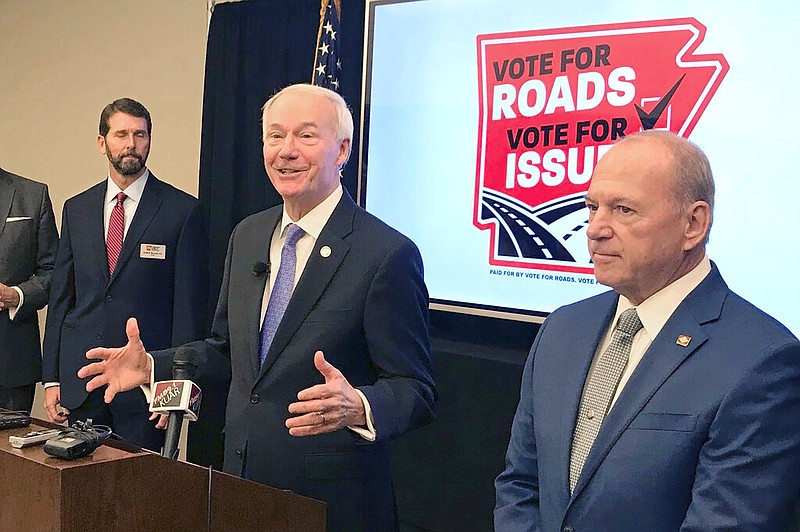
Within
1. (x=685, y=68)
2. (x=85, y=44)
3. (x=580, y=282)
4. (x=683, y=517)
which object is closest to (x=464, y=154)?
(x=580, y=282)

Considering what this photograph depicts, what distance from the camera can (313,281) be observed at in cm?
222

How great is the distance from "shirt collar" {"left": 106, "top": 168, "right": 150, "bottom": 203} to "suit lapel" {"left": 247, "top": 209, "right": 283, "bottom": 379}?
1.29m

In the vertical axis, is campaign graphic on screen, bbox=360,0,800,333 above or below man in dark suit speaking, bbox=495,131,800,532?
above

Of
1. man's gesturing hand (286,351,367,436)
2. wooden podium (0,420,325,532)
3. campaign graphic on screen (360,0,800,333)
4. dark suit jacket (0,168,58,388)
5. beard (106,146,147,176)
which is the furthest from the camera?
dark suit jacket (0,168,58,388)

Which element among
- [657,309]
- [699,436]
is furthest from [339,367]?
[699,436]

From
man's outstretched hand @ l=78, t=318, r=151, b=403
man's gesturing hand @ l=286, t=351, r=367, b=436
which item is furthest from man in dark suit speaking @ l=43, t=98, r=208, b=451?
man's gesturing hand @ l=286, t=351, r=367, b=436

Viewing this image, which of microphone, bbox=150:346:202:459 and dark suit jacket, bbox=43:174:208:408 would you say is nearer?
microphone, bbox=150:346:202:459

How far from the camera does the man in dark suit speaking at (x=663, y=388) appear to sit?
1560 millimetres

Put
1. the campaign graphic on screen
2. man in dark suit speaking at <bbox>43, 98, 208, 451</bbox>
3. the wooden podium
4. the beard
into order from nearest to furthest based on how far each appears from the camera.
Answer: the wooden podium → the campaign graphic on screen → man in dark suit speaking at <bbox>43, 98, 208, 451</bbox> → the beard

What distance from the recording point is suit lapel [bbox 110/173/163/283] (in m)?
3.43

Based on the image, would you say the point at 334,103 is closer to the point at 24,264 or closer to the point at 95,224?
the point at 95,224

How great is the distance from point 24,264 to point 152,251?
797 millimetres

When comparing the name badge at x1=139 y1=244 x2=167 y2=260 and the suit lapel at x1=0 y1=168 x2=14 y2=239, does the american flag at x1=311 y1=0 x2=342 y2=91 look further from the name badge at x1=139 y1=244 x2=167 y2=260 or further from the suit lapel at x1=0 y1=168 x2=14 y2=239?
the suit lapel at x1=0 y1=168 x2=14 y2=239

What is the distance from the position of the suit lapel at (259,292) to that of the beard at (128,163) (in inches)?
50.8
